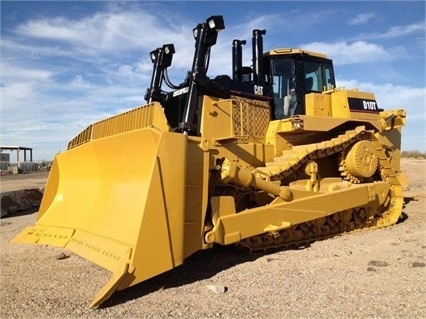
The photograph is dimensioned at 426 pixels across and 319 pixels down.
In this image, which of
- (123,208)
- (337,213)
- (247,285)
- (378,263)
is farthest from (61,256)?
(337,213)

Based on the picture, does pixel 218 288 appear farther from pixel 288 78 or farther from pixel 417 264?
pixel 288 78

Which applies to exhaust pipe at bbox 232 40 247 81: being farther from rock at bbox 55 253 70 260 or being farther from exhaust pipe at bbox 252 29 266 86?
rock at bbox 55 253 70 260

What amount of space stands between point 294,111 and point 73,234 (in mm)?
Result: 4118

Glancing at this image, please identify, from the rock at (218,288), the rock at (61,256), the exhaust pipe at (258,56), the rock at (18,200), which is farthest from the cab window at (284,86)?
the rock at (18,200)

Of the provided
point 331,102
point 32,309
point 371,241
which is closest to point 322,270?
point 371,241

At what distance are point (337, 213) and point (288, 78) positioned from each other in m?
2.50

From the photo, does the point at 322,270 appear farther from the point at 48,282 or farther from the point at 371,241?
the point at 48,282

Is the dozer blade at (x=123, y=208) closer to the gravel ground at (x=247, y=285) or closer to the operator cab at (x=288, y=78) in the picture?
the gravel ground at (x=247, y=285)

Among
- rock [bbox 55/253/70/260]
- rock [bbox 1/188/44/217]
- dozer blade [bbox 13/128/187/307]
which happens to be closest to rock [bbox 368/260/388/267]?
dozer blade [bbox 13/128/187/307]

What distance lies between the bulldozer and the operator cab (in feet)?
0.06

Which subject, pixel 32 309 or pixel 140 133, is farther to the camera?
pixel 140 133

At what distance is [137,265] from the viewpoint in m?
4.24

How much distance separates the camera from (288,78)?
25.0 ft

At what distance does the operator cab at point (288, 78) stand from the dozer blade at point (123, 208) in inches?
120
